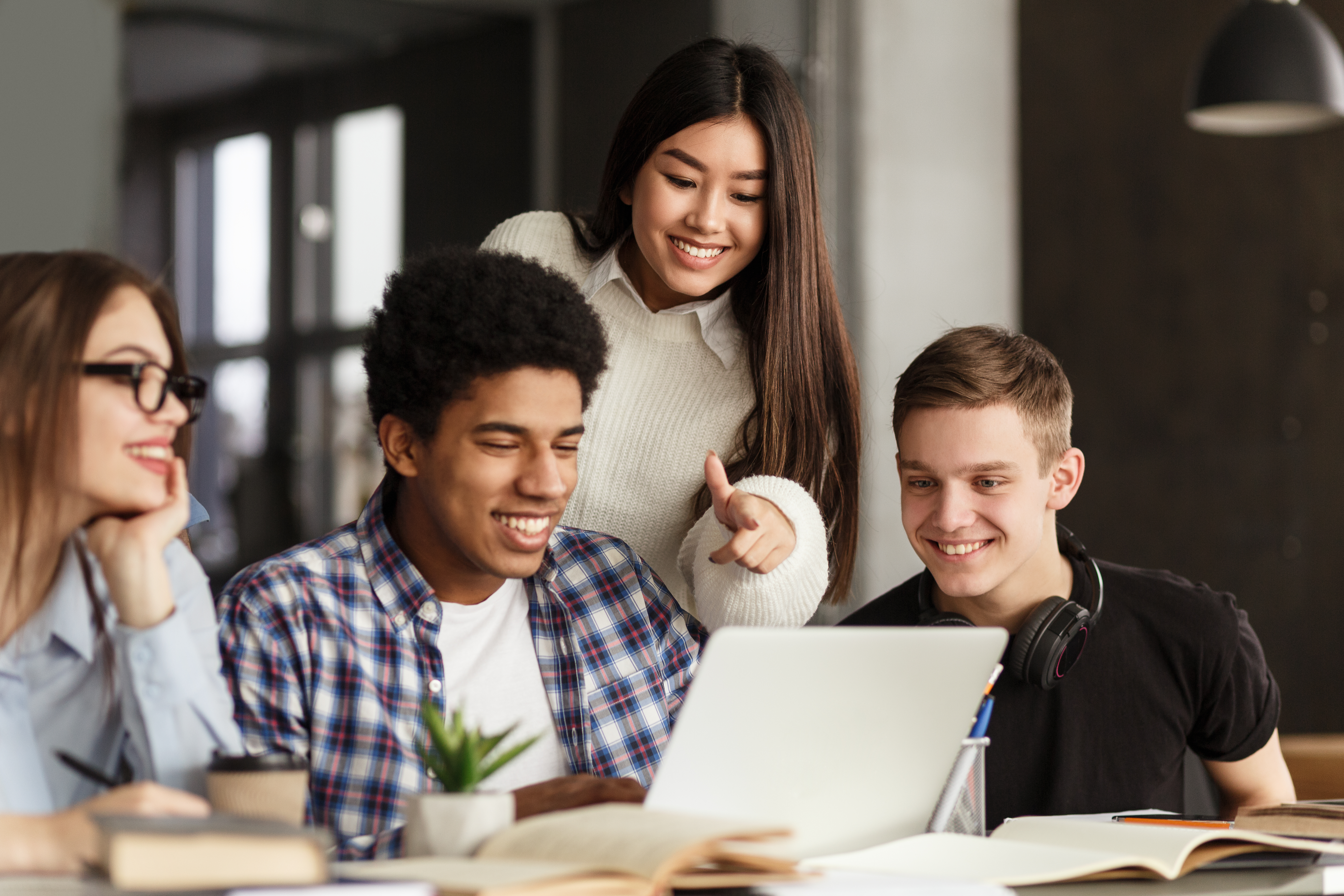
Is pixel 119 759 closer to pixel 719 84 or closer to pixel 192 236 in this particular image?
pixel 719 84

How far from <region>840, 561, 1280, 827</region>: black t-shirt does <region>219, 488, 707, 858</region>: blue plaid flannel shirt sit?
1.58ft

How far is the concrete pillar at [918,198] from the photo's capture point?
183 inches

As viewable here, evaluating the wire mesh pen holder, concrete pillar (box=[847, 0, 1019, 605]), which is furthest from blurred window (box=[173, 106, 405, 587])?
the wire mesh pen holder

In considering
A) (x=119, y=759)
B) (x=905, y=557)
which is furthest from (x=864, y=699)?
(x=905, y=557)

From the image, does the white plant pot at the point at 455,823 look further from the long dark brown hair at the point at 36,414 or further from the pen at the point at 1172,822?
the pen at the point at 1172,822

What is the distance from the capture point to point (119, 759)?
4.32ft

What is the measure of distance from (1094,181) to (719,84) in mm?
3688

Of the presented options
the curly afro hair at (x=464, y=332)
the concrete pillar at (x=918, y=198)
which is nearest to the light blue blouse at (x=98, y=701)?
the curly afro hair at (x=464, y=332)

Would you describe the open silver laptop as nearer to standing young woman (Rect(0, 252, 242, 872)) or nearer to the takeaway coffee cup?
the takeaway coffee cup

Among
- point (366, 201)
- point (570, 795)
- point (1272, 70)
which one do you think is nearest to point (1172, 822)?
point (570, 795)

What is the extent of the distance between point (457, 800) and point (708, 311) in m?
1.14

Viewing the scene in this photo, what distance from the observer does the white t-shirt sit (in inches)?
61.7

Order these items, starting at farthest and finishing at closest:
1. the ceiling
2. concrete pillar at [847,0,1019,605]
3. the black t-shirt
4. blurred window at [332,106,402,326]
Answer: blurred window at [332,106,402,326]
concrete pillar at [847,0,1019,605]
the ceiling
the black t-shirt

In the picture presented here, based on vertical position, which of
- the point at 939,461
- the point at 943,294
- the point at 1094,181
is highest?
the point at 1094,181
